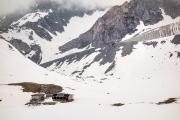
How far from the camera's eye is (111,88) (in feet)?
246

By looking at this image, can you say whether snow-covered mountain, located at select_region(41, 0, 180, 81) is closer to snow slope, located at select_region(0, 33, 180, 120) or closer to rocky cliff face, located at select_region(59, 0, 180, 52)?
rocky cliff face, located at select_region(59, 0, 180, 52)

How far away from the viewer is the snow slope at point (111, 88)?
2511 cm

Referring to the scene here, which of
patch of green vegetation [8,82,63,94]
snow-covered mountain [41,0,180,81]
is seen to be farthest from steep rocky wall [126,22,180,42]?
patch of green vegetation [8,82,63,94]

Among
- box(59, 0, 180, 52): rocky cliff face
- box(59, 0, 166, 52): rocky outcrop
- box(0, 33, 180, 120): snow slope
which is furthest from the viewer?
box(59, 0, 166, 52): rocky outcrop

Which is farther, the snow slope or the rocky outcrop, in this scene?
the rocky outcrop

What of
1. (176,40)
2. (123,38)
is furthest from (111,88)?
(123,38)

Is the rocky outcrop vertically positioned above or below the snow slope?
above

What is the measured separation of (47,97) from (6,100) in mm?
9424

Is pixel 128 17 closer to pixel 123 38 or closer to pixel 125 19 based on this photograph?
pixel 125 19

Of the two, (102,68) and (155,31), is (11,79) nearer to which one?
(102,68)

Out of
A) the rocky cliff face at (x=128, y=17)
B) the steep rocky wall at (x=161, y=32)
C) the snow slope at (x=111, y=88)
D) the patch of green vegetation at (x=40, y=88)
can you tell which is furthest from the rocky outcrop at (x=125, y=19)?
the patch of green vegetation at (x=40, y=88)

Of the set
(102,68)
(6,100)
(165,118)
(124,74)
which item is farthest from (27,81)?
(102,68)

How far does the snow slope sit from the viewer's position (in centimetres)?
2511

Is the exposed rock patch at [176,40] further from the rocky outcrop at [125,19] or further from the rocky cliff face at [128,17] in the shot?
the rocky outcrop at [125,19]
